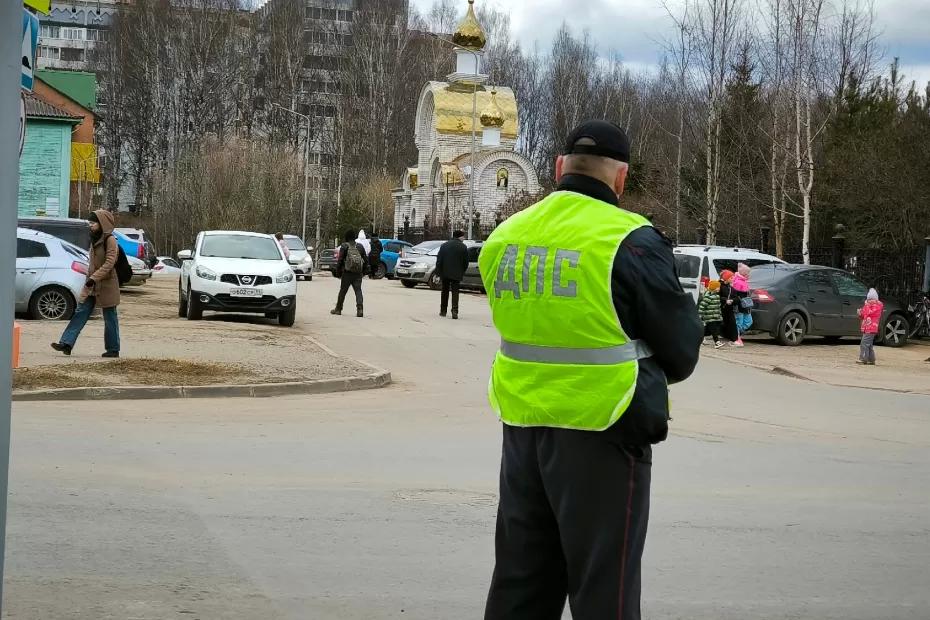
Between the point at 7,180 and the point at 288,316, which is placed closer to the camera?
the point at 7,180

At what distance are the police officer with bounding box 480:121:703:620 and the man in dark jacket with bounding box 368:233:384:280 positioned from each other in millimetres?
43113

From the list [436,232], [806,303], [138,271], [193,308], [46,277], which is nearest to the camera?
[46,277]

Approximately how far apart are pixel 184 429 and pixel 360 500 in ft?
11.5

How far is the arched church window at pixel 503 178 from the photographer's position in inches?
2876

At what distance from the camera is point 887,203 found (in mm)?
30516

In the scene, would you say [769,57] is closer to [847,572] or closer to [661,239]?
[847,572]

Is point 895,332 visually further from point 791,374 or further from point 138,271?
point 138,271

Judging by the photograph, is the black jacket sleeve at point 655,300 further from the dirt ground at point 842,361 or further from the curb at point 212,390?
the dirt ground at point 842,361

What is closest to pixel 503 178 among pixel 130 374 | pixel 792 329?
pixel 792 329

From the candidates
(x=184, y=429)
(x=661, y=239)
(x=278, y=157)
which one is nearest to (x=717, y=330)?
(x=184, y=429)

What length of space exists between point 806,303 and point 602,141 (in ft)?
71.9

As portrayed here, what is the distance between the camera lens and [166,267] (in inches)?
2050

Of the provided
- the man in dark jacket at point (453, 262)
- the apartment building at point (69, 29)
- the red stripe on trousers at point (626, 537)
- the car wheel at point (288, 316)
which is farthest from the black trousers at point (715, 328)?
the apartment building at point (69, 29)

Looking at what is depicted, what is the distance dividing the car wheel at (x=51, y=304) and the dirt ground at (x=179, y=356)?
588 mm
